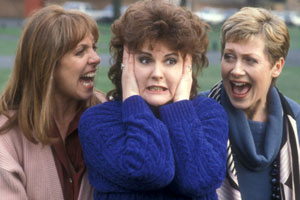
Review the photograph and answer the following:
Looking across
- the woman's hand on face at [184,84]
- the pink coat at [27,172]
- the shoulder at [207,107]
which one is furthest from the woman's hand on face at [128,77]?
the pink coat at [27,172]

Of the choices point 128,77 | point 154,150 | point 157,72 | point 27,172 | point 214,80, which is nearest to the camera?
point 154,150

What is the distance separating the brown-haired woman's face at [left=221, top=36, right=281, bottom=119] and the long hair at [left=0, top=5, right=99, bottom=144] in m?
0.91

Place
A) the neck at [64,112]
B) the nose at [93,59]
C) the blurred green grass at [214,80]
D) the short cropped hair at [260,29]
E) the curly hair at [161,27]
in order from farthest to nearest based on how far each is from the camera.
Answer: the blurred green grass at [214,80], the neck at [64,112], the nose at [93,59], the short cropped hair at [260,29], the curly hair at [161,27]

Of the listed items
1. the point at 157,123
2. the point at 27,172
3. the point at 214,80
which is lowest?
the point at 214,80

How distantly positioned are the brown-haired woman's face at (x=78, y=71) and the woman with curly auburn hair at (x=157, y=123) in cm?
36

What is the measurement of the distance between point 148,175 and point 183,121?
364 mm

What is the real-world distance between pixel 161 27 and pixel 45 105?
915 millimetres

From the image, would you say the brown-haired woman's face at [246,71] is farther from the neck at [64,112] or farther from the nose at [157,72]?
the neck at [64,112]

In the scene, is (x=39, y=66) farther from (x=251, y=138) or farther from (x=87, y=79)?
(x=251, y=138)

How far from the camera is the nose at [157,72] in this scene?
8.00 ft

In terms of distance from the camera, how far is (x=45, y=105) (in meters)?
2.85

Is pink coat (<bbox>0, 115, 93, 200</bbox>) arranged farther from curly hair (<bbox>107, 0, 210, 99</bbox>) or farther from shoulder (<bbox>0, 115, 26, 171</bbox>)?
curly hair (<bbox>107, 0, 210, 99</bbox>)

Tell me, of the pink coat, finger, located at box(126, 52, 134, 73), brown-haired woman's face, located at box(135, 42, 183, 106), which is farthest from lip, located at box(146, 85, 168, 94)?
the pink coat

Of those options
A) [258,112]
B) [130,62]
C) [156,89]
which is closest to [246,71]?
[258,112]
